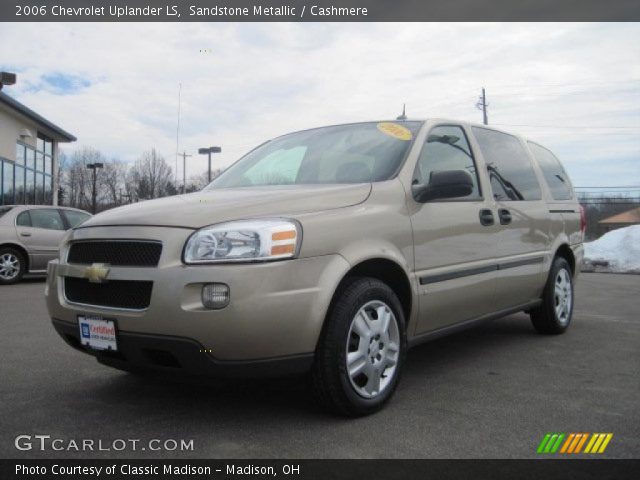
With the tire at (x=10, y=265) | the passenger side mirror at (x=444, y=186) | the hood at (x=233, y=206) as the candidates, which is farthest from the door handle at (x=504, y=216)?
the tire at (x=10, y=265)

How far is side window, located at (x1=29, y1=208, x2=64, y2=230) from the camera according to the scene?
10.4 meters

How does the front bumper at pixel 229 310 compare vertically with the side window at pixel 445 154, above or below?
below

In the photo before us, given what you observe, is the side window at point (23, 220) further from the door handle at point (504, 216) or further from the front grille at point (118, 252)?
the door handle at point (504, 216)

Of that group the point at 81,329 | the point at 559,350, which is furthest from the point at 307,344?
the point at 559,350

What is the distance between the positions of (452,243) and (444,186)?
463 millimetres

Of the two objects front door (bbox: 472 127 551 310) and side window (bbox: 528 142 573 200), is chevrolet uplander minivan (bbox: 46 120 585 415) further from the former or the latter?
side window (bbox: 528 142 573 200)

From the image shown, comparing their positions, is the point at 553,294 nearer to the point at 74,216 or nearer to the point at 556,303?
the point at 556,303

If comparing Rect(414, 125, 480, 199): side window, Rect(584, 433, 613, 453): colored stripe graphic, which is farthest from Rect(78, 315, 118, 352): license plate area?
Rect(584, 433, 613, 453): colored stripe graphic

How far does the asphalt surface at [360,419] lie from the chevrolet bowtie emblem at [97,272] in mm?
717

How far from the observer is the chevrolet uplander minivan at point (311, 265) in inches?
104

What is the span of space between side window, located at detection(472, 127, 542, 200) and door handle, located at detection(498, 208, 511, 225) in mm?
113

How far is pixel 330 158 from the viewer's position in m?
3.91

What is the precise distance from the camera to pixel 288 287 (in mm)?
2705

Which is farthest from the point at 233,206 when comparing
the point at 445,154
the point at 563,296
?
the point at 563,296
